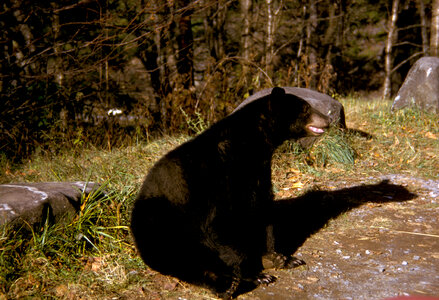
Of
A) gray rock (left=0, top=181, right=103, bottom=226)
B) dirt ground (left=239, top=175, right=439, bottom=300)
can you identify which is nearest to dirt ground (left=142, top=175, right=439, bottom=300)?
dirt ground (left=239, top=175, right=439, bottom=300)

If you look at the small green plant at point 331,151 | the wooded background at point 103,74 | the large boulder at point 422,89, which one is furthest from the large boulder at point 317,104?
the large boulder at point 422,89

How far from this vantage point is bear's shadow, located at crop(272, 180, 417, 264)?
4.27 metres

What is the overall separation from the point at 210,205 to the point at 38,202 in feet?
5.10

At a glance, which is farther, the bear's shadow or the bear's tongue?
the bear's shadow

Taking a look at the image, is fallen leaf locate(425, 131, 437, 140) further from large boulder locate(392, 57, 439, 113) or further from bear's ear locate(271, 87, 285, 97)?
bear's ear locate(271, 87, 285, 97)

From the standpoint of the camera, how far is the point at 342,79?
14.2 m

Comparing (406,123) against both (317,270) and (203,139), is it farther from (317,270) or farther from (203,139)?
(203,139)

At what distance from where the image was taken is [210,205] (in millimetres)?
3174

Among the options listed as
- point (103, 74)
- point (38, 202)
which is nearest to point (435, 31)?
point (103, 74)

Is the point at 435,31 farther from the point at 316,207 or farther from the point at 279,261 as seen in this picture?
the point at 279,261

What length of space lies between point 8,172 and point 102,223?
2969mm

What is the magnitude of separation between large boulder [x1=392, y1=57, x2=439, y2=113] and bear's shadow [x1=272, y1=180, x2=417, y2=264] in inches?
138

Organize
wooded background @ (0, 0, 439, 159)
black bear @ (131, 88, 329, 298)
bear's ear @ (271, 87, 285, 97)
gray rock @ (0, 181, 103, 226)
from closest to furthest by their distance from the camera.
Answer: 1. black bear @ (131, 88, 329, 298)
2. gray rock @ (0, 181, 103, 226)
3. bear's ear @ (271, 87, 285, 97)
4. wooded background @ (0, 0, 439, 159)

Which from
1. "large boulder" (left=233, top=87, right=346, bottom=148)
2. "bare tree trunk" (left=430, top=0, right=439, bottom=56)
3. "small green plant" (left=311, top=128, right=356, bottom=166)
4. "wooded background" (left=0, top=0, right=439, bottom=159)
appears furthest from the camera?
"bare tree trunk" (left=430, top=0, right=439, bottom=56)
